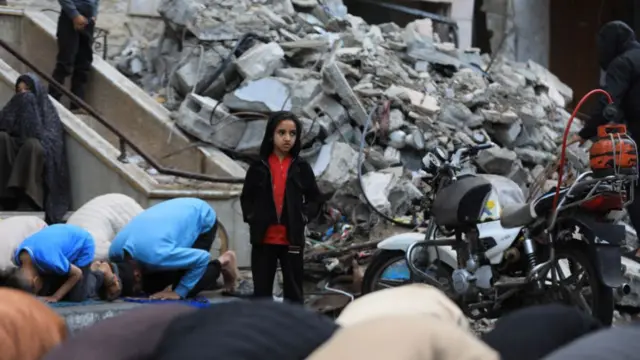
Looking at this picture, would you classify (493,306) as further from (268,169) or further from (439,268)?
(268,169)

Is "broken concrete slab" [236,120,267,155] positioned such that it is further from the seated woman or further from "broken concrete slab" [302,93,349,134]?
the seated woman

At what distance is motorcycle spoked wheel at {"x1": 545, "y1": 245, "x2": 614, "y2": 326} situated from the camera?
20.7 ft

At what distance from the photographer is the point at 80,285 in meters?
6.70

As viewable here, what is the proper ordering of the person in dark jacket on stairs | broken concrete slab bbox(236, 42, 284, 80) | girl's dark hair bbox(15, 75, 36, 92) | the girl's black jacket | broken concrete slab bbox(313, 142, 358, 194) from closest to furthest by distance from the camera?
the girl's black jacket → the person in dark jacket on stairs → girl's dark hair bbox(15, 75, 36, 92) → broken concrete slab bbox(313, 142, 358, 194) → broken concrete slab bbox(236, 42, 284, 80)

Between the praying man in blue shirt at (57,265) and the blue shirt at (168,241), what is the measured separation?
0.34 m

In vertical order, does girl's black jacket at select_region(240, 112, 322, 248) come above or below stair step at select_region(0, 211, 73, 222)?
above

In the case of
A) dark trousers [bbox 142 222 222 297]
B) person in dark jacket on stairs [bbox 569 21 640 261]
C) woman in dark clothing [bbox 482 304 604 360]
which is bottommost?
dark trousers [bbox 142 222 222 297]

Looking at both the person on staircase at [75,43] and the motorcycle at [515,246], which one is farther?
the person on staircase at [75,43]

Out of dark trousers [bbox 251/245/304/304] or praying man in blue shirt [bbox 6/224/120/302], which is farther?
dark trousers [bbox 251/245/304/304]

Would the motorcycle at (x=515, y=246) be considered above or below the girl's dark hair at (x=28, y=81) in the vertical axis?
below

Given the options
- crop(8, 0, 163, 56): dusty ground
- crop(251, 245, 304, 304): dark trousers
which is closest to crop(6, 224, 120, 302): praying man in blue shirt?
crop(251, 245, 304, 304): dark trousers

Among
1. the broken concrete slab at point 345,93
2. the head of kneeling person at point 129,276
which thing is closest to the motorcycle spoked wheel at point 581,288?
the head of kneeling person at point 129,276

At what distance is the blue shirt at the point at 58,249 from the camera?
642 cm

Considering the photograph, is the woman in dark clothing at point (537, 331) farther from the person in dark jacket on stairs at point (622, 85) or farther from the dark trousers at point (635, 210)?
the person in dark jacket on stairs at point (622, 85)
